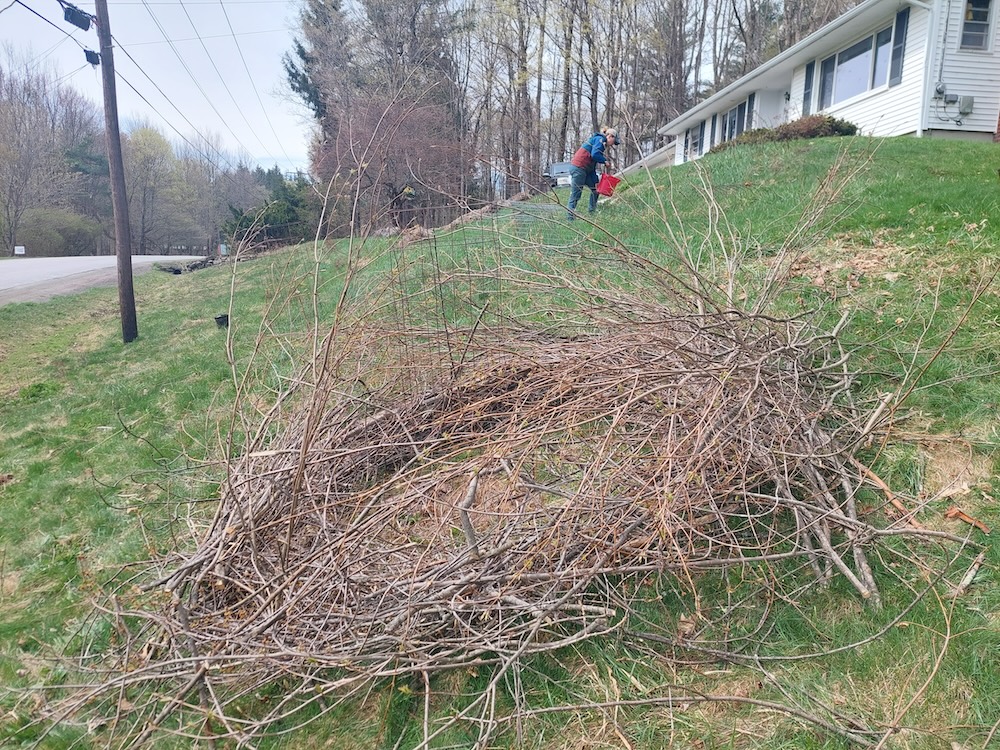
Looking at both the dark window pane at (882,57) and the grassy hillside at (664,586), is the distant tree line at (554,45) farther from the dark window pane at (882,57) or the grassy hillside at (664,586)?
the grassy hillside at (664,586)

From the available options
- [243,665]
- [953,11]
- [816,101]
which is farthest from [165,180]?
[243,665]

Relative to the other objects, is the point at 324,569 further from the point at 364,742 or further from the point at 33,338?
the point at 33,338

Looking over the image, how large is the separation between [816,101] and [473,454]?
17.5 metres

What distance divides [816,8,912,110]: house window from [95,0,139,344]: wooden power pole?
51.2ft

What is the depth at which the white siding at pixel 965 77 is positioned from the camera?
12344 mm

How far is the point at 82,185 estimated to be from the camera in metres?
38.6

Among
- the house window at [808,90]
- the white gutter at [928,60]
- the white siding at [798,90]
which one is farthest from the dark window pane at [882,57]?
the white siding at [798,90]

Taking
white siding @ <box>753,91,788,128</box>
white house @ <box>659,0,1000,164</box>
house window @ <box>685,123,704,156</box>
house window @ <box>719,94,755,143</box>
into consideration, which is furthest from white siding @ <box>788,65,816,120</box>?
house window @ <box>685,123,704,156</box>

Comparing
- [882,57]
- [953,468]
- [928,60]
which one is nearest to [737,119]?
[882,57]

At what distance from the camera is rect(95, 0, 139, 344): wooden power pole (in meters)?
9.57

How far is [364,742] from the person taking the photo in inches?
92.1

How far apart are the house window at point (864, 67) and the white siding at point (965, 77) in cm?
92

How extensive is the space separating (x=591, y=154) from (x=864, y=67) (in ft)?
34.5

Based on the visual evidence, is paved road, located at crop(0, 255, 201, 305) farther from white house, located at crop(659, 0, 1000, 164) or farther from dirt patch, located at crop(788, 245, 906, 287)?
white house, located at crop(659, 0, 1000, 164)
